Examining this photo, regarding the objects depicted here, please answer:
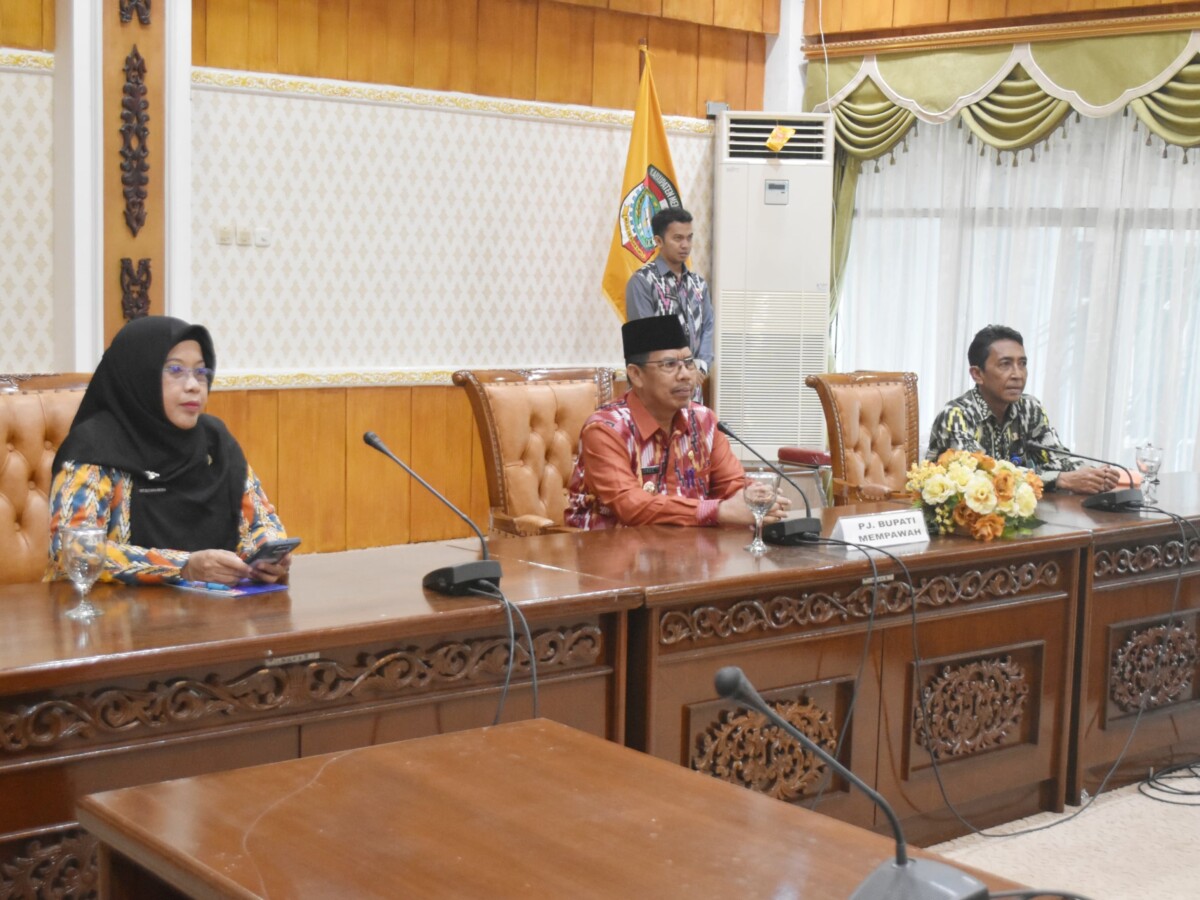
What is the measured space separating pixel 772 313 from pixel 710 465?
325 cm

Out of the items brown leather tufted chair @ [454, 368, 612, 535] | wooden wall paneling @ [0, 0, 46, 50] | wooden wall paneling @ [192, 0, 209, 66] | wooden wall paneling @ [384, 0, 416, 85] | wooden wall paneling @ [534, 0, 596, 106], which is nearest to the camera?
brown leather tufted chair @ [454, 368, 612, 535]

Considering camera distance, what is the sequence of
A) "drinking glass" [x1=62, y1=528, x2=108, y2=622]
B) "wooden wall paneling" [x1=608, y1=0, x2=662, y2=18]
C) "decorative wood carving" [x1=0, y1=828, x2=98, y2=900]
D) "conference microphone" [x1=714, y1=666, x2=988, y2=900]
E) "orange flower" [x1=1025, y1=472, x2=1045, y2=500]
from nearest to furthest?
"conference microphone" [x1=714, y1=666, x2=988, y2=900] < "decorative wood carving" [x1=0, y1=828, x2=98, y2=900] < "drinking glass" [x1=62, y1=528, x2=108, y2=622] < "orange flower" [x1=1025, y1=472, x2=1045, y2=500] < "wooden wall paneling" [x1=608, y1=0, x2=662, y2=18]

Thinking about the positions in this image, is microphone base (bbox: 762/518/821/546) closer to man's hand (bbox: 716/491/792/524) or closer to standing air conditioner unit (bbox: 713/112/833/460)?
man's hand (bbox: 716/491/792/524)

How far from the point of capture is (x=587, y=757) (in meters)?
1.75

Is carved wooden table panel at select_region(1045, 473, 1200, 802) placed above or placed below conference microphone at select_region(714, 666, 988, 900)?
below

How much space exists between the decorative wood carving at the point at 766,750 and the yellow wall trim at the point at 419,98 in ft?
12.4

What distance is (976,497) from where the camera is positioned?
132 inches

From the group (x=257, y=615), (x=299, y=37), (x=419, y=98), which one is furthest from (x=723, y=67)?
(x=257, y=615)

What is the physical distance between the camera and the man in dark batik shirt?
4336mm

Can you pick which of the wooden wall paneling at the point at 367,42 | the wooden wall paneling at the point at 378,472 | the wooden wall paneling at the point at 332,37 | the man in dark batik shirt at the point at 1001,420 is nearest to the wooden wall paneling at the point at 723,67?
the wooden wall paneling at the point at 367,42

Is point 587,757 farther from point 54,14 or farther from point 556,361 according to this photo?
point 556,361

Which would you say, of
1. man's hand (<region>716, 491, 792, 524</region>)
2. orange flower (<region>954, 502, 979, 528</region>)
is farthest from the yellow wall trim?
orange flower (<region>954, 502, 979, 528</region>)

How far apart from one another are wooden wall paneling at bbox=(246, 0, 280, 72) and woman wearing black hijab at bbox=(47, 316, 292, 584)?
10.3 feet

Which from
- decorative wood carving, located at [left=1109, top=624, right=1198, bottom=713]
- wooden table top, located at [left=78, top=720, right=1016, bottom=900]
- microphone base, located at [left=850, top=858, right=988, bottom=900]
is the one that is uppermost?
microphone base, located at [left=850, top=858, right=988, bottom=900]
